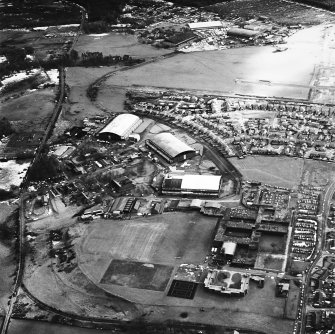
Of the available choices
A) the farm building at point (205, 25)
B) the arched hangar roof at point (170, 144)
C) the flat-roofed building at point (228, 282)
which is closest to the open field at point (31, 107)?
the arched hangar roof at point (170, 144)

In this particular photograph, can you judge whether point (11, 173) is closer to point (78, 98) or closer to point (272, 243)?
point (78, 98)

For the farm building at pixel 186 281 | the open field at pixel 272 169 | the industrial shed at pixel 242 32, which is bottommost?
the farm building at pixel 186 281

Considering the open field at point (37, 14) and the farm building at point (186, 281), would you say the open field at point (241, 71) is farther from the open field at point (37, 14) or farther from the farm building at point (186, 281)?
the open field at point (37, 14)

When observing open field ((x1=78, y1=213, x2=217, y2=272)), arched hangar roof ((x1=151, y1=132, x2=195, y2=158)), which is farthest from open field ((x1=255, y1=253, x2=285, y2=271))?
arched hangar roof ((x1=151, y1=132, x2=195, y2=158))

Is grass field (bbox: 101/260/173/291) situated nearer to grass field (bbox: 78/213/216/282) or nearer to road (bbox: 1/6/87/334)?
grass field (bbox: 78/213/216/282)

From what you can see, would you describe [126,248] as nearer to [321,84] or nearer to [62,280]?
[62,280]

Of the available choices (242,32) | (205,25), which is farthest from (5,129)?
(205,25)
